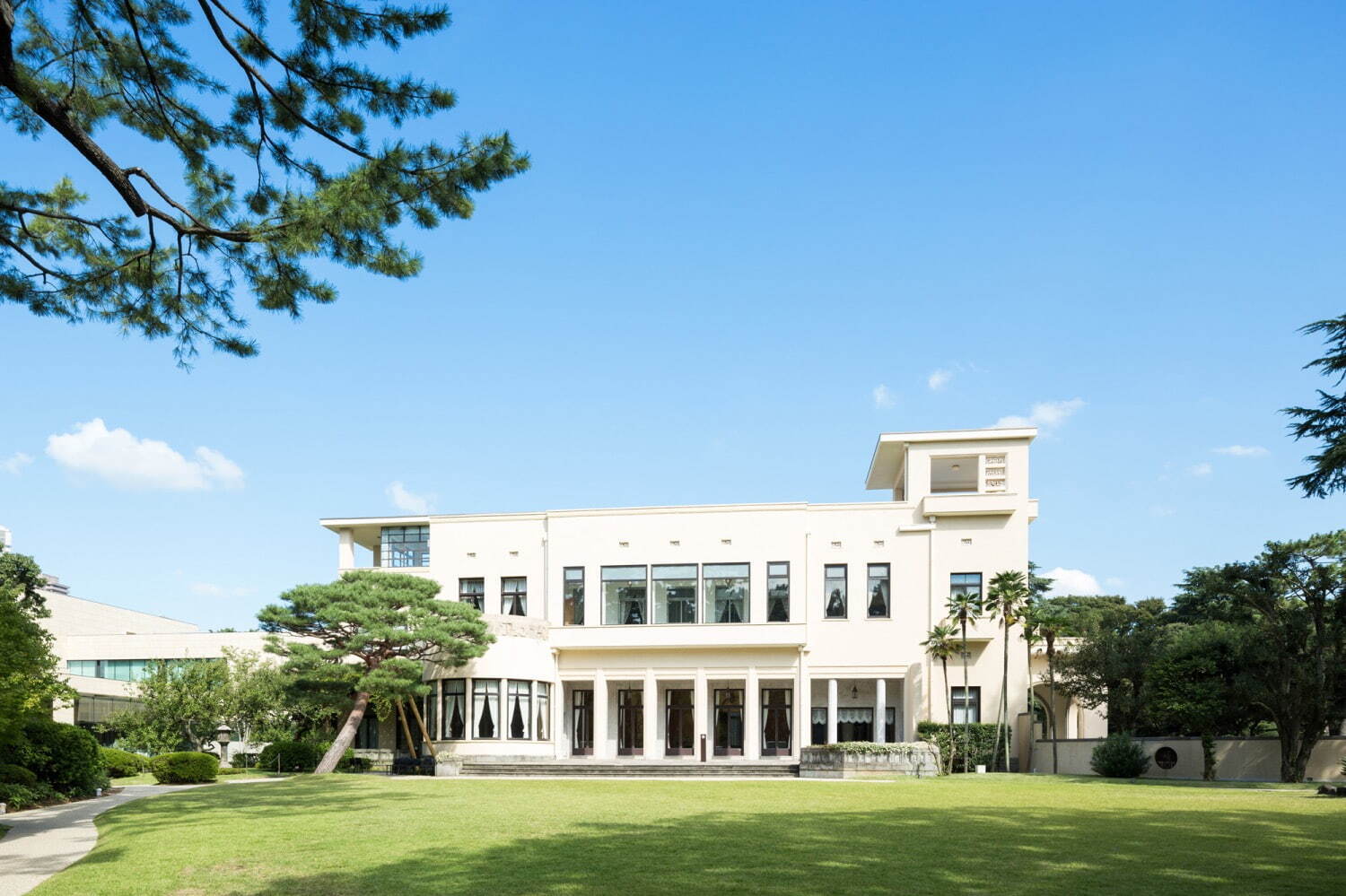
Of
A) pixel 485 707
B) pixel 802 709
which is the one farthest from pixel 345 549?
pixel 802 709

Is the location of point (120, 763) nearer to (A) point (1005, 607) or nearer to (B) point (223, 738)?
(B) point (223, 738)

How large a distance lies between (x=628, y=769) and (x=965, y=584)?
13068mm

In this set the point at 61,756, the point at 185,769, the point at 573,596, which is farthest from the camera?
the point at 573,596

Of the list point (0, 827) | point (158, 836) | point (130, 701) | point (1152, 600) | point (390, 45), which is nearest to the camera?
point (390, 45)

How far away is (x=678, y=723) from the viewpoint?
1602 inches

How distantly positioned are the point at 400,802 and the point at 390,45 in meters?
14.4

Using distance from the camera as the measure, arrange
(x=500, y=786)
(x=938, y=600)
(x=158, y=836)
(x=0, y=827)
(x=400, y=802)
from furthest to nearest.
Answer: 1. (x=938, y=600)
2. (x=500, y=786)
3. (x=400, y=802)
4. (x=0, y=827)
5. (x=158, y=836)

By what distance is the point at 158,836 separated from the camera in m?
14.7

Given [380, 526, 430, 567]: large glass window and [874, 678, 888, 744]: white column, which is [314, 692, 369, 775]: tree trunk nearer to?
[380, 526, 430, 567]: large glass window

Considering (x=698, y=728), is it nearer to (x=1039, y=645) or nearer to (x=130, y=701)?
(x=1039, y=645)

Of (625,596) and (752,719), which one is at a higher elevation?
(625,596)

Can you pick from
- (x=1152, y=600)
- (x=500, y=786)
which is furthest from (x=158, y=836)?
(x=1152, y=600)

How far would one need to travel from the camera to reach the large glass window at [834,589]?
3928cm

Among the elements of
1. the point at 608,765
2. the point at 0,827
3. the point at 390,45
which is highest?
the point at 390,45
